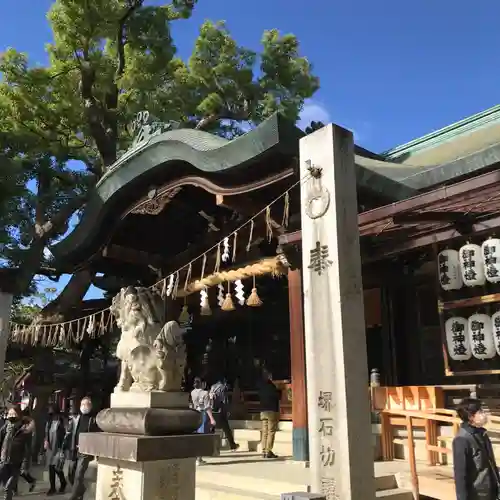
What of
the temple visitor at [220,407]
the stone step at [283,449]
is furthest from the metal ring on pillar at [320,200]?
the stone step at [283,449]

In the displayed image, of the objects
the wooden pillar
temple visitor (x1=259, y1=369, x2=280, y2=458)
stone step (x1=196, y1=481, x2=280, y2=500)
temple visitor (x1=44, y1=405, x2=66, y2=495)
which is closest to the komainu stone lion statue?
stone step (x1=196, y1=481, x2=280, y2=500)

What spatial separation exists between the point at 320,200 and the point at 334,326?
1.48 m

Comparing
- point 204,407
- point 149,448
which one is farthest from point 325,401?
point 204,407

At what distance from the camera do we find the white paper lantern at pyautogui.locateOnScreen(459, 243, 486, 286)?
803 centimetres

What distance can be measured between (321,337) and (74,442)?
555 cm

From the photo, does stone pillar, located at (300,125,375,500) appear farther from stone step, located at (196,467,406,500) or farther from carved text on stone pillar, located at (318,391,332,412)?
stone step, located at (196,467,406,500)

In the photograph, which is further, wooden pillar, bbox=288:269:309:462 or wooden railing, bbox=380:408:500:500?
wooden pillar, bbox=288:269:309:462

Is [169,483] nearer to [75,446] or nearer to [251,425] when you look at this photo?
[75,446]

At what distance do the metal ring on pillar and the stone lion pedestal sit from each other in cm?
245

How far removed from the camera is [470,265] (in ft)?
26.6

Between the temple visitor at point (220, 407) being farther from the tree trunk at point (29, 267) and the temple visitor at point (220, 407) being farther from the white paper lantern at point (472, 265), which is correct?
the tree trunk at point (29, 267)

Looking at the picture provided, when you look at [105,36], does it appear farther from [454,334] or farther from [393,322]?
[454,334]

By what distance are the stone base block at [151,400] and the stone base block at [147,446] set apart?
31cm

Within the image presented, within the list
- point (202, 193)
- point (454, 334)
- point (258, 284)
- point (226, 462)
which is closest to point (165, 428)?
point (226, 462)
